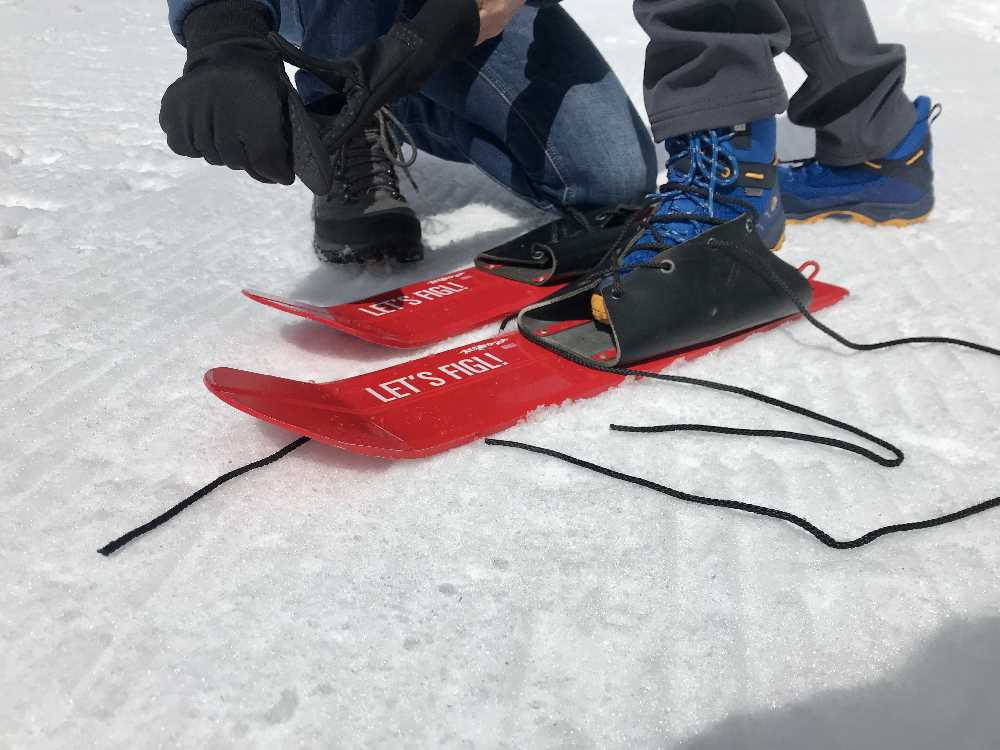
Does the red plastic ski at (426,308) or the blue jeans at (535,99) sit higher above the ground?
the blue jeans at (535,99)

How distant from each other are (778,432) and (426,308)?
68 centimetres

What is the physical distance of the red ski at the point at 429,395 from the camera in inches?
40.5

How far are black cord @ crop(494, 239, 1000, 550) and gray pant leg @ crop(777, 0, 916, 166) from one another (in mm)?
624

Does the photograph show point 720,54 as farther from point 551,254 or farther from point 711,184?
point 551,254

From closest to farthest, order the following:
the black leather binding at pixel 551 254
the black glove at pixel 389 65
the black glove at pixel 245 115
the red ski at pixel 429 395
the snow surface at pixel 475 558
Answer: the snow surface at pixel 475 558 → the red ski at pixel 429 395 → the black glove at pixel 245 115 → the black glove at pixel 389 65 → the black leather binding at pixel 551 254

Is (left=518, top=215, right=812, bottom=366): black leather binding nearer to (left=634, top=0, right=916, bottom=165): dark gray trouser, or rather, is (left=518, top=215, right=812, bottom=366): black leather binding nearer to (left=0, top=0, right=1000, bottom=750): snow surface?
(left=0, top=0, right=1000, bottom=750): snow surface

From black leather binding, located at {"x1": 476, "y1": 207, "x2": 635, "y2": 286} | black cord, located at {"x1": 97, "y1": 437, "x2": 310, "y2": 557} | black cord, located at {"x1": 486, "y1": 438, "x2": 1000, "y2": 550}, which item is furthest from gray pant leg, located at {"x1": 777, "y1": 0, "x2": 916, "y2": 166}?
black cord, located at {"x1": 97, "y1": 437, "x2": 310, "y2": 557}

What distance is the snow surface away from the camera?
28.0 inches

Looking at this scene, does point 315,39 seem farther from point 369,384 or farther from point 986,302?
point 986,302

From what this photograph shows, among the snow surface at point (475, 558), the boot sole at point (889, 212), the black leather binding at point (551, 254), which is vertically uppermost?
the boot sole at point (889, 212)

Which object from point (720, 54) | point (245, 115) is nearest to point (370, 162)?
point (245, 115)

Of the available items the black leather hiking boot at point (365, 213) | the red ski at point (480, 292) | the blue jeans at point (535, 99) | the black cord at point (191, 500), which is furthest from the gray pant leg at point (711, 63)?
the black cord at point (191, 500)

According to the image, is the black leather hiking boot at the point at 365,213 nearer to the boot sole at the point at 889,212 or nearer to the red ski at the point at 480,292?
the red ski at the point at 480,292

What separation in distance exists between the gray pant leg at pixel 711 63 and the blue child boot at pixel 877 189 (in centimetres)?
45
